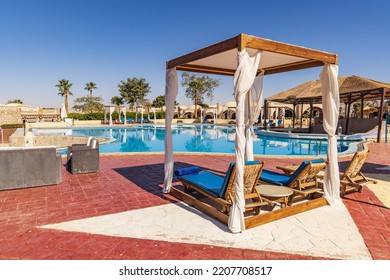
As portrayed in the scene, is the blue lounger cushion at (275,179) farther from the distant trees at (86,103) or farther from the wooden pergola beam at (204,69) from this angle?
the distant trees at (86,103)

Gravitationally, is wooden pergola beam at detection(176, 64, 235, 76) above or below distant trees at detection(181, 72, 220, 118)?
below

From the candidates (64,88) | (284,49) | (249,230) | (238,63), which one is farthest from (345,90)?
(64,88)

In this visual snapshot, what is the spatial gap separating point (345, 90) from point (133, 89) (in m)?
39.0

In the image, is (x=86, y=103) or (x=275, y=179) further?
(x=86, y=103)

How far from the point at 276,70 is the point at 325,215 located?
12.0ft

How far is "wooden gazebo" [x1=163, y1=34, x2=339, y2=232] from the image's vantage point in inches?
145

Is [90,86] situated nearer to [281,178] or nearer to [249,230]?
[281,178]

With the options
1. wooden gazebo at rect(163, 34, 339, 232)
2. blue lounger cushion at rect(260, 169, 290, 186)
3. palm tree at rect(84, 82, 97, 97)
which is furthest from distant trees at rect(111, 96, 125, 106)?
blue lounger cushion at rect(260, 169, 290, 186)

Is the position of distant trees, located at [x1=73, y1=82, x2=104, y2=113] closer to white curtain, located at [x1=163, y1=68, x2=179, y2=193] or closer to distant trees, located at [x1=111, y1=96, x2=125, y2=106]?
distant trees, located at [x1=111, y1=96, x2=125, y2=106]

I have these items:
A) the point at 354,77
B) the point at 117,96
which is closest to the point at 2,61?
the point at 117,96

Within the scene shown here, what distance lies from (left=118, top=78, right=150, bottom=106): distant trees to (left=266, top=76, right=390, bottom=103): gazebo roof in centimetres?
3209

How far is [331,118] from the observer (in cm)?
473

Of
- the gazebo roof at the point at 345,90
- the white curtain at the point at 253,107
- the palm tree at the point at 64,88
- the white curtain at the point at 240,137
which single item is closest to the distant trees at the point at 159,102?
the palm tree at the point at 64,88

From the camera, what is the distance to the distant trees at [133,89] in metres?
49.0
